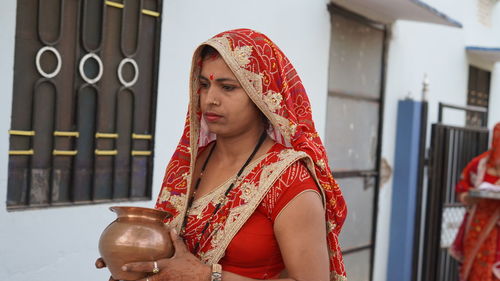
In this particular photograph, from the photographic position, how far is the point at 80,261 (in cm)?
346

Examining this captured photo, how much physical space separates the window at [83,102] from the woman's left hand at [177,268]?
1555mm

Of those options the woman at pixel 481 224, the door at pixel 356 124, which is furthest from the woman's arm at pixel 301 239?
the woman at pixel 481 224

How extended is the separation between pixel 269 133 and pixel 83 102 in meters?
1.63

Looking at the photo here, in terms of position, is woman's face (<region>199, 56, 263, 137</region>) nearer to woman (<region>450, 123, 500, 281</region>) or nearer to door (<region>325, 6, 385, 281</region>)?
door (<region>325, 6, 385, 281</region>)

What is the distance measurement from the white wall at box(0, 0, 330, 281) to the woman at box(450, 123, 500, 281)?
4.75 ft

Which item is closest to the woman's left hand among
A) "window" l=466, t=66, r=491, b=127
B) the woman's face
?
the woman's face

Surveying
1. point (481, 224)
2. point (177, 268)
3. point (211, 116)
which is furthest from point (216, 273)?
point (481, 224)

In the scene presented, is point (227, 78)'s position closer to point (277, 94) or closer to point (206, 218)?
point (277, 94)

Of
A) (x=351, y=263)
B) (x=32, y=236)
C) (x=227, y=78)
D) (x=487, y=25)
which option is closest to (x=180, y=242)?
(x=227, y=78)

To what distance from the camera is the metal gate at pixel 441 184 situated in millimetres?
6082

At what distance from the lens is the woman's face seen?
1.96 metres

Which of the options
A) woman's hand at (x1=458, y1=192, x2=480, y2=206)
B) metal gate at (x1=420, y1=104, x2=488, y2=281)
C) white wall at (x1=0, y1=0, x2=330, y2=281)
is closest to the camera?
white wall at (x1=0, y1=0, x2=330, y2=281)

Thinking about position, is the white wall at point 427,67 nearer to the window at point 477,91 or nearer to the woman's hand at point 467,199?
the window at point 477,91

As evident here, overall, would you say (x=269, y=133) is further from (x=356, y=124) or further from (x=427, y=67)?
(x=427, y=67)
